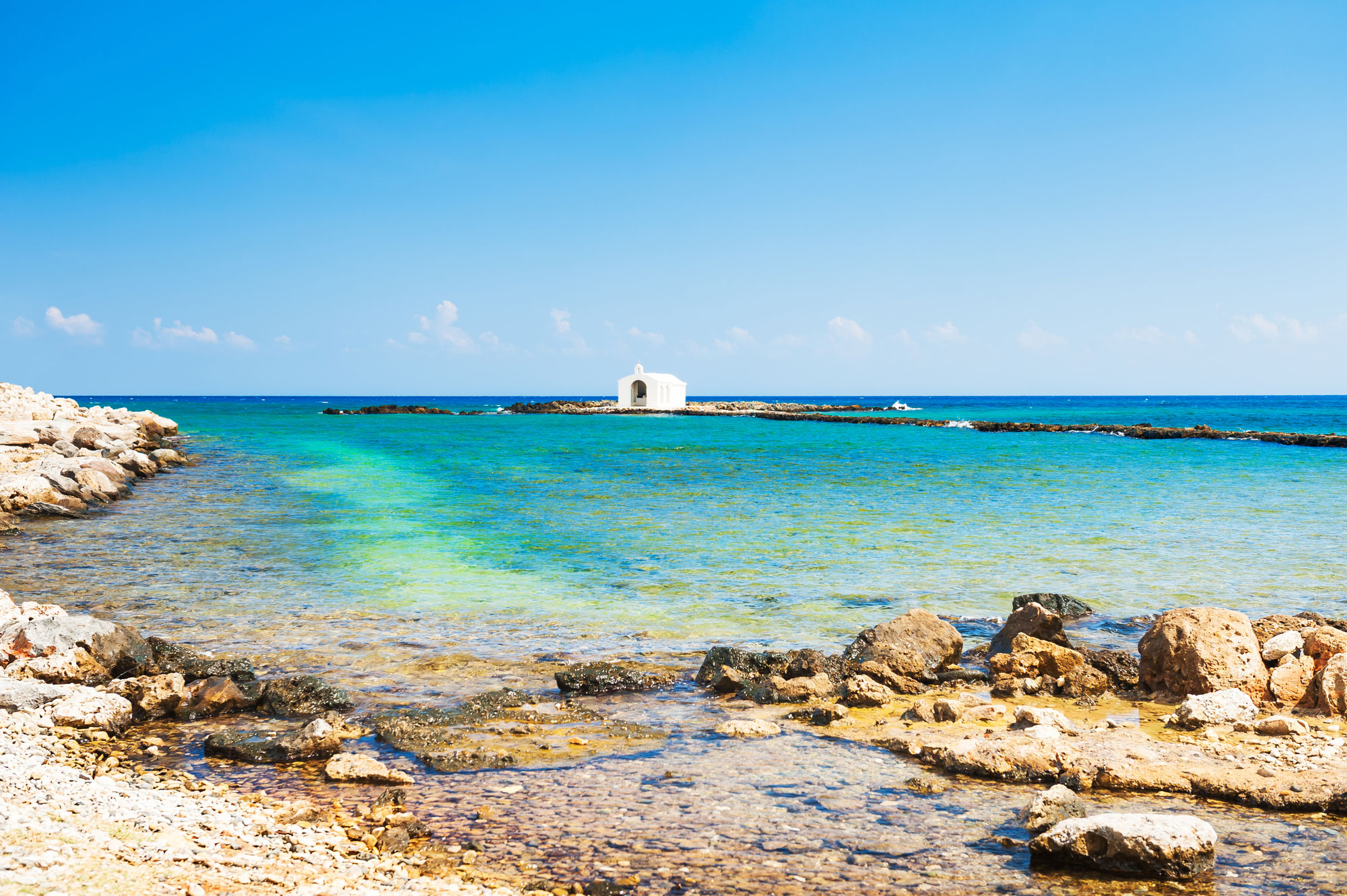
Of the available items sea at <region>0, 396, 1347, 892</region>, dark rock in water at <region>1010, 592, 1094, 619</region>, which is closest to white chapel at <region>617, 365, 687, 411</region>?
sea at <region>0, 396, 1347, 892</region>

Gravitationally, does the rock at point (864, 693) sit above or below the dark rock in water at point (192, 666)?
above

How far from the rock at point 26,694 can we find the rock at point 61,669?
1.30 ft

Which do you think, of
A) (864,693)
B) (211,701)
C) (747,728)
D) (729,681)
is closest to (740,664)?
(729,681)

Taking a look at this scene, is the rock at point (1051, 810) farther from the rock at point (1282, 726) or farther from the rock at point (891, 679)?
the rock at point (891, 679)

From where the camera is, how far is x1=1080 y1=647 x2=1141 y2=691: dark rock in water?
7891 mm

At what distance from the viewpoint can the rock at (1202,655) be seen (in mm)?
7223

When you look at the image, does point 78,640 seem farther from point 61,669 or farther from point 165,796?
point 165,796

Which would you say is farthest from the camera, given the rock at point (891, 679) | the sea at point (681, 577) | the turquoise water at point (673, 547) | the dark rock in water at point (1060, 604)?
the turquoise water at point (673, 547)

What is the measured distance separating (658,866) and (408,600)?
770cm

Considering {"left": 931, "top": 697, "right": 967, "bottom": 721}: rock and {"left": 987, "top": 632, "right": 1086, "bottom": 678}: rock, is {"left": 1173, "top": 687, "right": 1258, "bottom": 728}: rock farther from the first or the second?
{"left": 931, "top": 697, "right": 967, "bottom": 721}: rock

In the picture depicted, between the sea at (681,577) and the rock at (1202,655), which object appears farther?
the rock at (1202,655)

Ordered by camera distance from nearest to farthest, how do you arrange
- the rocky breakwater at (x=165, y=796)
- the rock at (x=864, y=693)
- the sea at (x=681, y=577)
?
the rocky breakwater at (x=165, y=796) < the sea at (x=681, y=577) < the rock at (x=864, y=693)

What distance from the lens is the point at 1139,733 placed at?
6535 millimetres

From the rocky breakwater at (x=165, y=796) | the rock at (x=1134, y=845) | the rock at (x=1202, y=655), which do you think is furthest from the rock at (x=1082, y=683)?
the rocky breakwater at (x=165, y=796)
